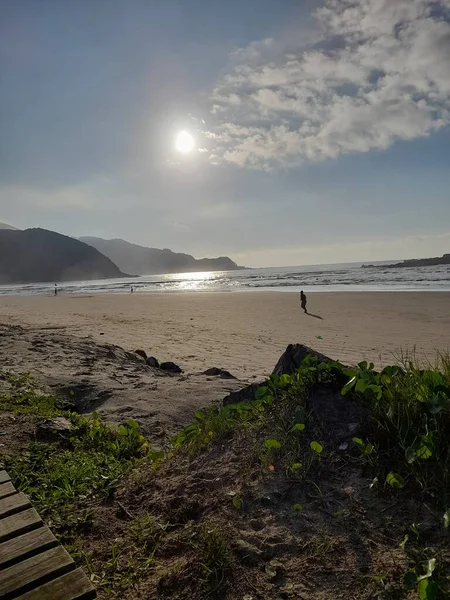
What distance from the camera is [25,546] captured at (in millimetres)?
2143

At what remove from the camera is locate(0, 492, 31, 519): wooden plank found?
8.05 ft

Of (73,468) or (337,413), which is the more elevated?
(337,413)

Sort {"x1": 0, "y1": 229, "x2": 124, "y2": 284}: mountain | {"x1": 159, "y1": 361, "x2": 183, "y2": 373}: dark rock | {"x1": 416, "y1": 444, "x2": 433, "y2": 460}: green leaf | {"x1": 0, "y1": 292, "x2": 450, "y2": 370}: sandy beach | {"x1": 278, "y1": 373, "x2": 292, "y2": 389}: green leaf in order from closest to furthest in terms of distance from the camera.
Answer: {"x1": 416, "y1": 444, "x2": 433, "y2": 460}: green leaf
{"x1": 278, "y1": 373, "x2": 292, "y2": 389}: green leaf
{"x1": 159, "y1": 361, "x2": 183, "y2": 373}: dark rock
{"x1": 0, "y1": 292, "x2": 450, "y2": 370}: sandy beach
{"x1": 0, "y1": 229, "x2": 124, "y2": 284}: mountain

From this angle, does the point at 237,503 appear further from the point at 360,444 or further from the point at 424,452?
the point at 424,452

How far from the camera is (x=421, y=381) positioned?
8.92 ft

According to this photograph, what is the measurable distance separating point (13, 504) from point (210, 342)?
413 inches

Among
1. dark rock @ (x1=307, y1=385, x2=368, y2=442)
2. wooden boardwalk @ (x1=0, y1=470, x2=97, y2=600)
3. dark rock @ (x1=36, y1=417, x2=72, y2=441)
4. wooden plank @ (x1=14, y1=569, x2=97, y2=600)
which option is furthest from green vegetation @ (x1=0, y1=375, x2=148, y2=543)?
dark rock @ (x1=307, y1=385, x2=368, y2=442)

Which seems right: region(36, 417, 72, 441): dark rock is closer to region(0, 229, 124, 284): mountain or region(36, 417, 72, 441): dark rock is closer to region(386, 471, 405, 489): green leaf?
region(386, 471, 405, 489): green leaf

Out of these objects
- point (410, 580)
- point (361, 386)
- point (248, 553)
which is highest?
point (361, 386)

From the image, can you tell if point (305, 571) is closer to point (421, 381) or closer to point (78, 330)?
point (421, 381)

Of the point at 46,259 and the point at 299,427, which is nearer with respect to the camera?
the point at 299,427

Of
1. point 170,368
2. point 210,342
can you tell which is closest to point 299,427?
point 170,368

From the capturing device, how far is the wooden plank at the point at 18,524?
7.36 feet

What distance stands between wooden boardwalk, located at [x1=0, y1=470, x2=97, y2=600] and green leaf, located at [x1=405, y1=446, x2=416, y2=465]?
1.74 m
